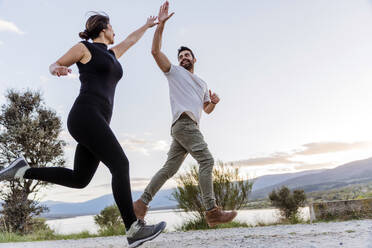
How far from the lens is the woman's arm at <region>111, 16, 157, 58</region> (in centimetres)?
332

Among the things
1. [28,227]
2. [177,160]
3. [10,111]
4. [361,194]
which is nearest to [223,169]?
[361,194]

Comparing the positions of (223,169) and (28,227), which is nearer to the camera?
(223,169)

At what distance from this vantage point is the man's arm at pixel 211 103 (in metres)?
3.90

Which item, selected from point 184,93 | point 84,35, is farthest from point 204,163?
point 84,35

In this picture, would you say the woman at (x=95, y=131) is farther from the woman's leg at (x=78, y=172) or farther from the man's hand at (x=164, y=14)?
the man's hand at (x=164, y=14)

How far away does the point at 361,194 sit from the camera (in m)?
8.05

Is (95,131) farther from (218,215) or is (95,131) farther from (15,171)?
(218,215)

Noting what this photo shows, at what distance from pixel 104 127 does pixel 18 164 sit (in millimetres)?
1071

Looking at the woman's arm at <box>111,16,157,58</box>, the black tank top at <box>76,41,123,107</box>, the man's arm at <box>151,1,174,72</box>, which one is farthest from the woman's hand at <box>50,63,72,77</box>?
the man's arm at <box>151,1,174,72</box>

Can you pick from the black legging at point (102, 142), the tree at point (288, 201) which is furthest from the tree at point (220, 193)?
the black legging at point (102, 142)

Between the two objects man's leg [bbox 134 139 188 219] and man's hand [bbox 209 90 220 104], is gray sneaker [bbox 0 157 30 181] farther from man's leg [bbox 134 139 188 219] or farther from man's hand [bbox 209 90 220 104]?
man's hand [bbox 209 90 220 104]

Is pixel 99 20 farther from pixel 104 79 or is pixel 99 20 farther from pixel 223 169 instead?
pixel 223 169

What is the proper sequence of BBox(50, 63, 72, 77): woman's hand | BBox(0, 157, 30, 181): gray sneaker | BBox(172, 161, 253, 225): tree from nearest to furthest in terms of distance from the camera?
BBox(50, 63, 72, 77): woman's hand, BBox(0, 157, 30, 181): gray sneaker, BBox(172, 161, 253, 225): tree

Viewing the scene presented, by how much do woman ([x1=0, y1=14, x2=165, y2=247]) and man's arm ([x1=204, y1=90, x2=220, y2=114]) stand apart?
127 centimetres
